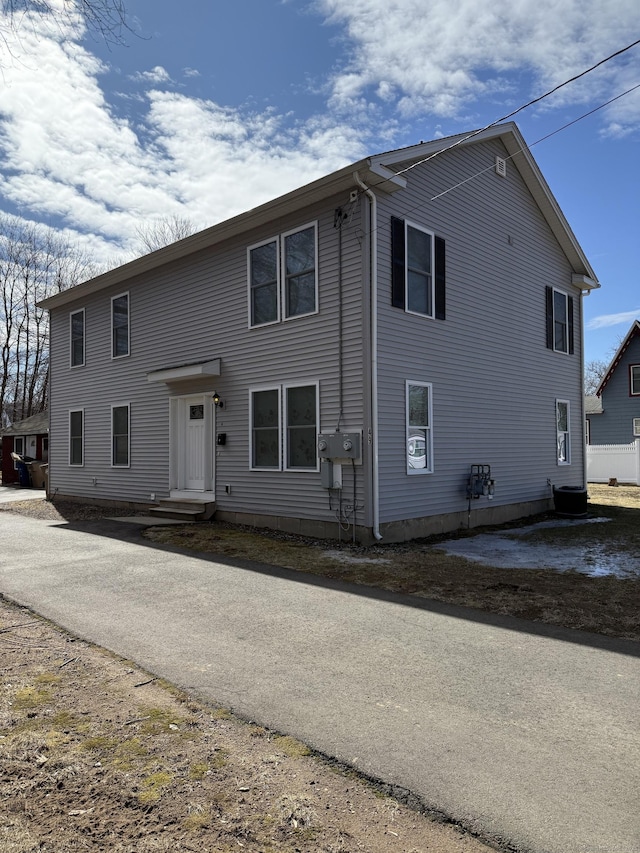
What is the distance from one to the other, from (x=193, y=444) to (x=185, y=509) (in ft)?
4.80

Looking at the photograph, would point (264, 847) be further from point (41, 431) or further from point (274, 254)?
point (41, 431)

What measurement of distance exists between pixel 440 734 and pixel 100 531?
879 centimetres

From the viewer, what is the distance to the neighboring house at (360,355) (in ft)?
31.4

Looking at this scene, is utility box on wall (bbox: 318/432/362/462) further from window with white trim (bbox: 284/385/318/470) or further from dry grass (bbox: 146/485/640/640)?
dry grass (bbox: 146/485/640/640)

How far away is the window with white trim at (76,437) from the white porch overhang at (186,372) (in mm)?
4069

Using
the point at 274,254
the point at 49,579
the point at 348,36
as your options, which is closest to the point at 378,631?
the point at 49,579

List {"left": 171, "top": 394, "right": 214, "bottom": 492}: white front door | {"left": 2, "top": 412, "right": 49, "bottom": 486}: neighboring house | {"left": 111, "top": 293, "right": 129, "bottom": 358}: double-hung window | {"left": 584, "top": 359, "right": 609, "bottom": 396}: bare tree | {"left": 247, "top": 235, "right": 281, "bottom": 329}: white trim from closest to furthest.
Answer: {"left": 247, "top": 235, "right": 281, "bottom": 329}: white trim, {"left": 171, "top": 394, "right": 214, "bottom": 492}: white front door, {"left": 111, "top": 293, "right": 129, "bottom": 358}: double-hung window, {"left": 2, "top": 412, "right": 49, "bottom": 486}: neighboring house, {"left": 584, "top": 359, "right": 609, "bottom": 396}: bare tree

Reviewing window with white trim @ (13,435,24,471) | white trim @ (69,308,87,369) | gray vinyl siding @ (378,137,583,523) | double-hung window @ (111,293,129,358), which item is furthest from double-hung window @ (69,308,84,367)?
window with white trim @ (13,435,24,471)

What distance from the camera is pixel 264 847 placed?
229 centimetres

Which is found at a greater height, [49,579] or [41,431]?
[41,431]

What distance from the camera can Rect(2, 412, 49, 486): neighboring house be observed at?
26328mm

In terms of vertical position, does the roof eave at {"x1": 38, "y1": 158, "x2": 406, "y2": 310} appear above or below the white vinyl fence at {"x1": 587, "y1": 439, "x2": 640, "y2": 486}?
above

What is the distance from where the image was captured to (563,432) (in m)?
15.2

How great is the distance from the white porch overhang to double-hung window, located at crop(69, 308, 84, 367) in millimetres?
4138
